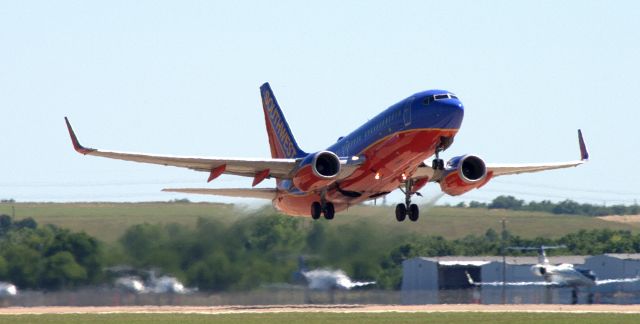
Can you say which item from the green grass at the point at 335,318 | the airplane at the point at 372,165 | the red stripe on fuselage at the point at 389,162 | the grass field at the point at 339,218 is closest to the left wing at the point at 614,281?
the grass field at the point at 339,218

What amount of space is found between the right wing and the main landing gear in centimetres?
165

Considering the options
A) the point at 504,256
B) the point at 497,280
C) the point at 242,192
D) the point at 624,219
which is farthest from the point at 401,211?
the point at 624,219

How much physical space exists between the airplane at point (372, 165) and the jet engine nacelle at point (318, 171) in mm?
34

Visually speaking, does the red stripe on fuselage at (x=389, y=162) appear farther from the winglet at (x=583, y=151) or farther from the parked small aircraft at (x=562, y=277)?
the parked small aircraft at (x=562, y=277)

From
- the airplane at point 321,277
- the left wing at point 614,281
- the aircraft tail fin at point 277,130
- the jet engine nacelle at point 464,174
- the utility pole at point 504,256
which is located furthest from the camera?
the left wing at point 614,281

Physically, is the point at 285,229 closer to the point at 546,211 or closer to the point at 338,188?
the point at 338,188

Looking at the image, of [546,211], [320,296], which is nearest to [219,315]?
[320,296]

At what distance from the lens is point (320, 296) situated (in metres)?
62.2

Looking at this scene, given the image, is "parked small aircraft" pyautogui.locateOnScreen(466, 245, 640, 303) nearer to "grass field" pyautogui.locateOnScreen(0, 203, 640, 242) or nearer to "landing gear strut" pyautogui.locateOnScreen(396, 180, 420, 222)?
"grass field" pyautogui.locateOnScreen(0, 203, 640, 242)

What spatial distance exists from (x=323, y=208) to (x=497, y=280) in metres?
27.6

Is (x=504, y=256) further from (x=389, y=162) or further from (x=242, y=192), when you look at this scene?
(x=389, y=162)

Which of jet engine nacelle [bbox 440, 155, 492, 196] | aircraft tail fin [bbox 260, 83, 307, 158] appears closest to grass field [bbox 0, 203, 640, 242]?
aircraft tail fin [bbox 260, 83, 307, 158]

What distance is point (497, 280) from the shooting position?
73.7 m

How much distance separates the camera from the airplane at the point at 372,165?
4300 centimetres
